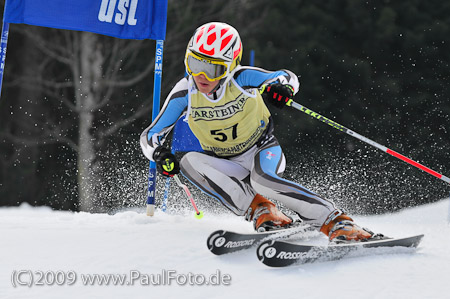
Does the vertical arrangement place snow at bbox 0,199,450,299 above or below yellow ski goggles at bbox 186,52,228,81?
below

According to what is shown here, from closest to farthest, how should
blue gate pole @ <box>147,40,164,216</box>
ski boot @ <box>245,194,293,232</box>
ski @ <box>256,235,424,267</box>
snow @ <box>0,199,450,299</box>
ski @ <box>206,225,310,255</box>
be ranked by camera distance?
1. snow @ <box>0,199,450,299</box>
2. ski @ <box>256,235,424,267</box>
3. ski @ <box>206,225,310,255</box>
4. ski boot @ <box>245,194,293,232</box>
5. blue gate pole @ <box>147,40,164,216</box>

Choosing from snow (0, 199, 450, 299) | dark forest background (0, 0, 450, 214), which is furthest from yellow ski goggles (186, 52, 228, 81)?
dark forest background (0, 0, 450, 214)

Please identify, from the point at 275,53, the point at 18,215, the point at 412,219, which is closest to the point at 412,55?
the point at 275,53

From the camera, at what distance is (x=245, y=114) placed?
377cm

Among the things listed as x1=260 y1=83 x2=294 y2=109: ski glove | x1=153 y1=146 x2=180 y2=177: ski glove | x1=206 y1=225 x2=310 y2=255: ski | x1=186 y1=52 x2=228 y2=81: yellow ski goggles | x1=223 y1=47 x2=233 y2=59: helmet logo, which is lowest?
x1=206 y1=225 x2=310 y2=255: ski

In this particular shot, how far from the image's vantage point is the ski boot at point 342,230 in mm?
3338

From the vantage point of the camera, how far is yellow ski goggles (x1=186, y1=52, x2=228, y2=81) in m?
3.55

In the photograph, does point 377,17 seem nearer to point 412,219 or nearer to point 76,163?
point 76,163

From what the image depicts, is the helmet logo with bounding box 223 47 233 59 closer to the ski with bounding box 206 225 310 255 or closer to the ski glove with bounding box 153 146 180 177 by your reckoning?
the ski glove with bounding box 153 146 180 177

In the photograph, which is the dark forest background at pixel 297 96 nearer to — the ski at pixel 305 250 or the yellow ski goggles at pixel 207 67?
the yellow ski goggles at pixel 207 67

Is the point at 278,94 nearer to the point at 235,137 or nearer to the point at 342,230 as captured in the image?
the point at 235,137

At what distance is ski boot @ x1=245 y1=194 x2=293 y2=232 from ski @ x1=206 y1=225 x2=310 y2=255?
0.10 meters

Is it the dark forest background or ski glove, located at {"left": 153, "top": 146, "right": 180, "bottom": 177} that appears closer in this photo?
ski glove, located at {"left": 153, "top": 146, "right": 180, "bottom": 177}

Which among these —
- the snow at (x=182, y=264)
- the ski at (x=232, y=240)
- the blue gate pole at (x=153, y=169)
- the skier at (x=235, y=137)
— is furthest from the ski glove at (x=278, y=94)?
the blue gate pole at (x=153, y=169)
